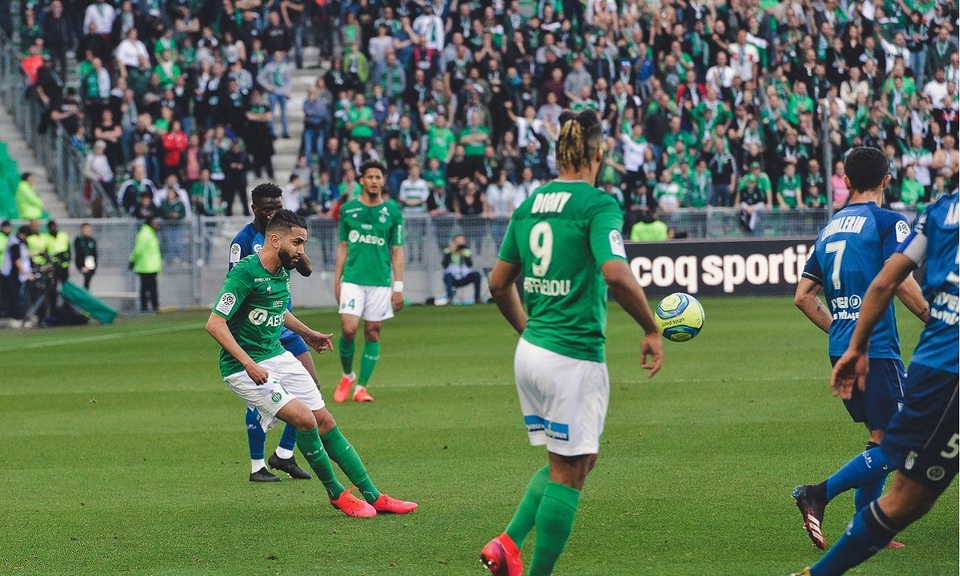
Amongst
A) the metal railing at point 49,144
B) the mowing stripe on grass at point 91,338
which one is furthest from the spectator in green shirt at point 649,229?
the metal railing at point 49,144

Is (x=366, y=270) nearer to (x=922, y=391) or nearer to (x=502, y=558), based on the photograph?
(x=502, y=558)

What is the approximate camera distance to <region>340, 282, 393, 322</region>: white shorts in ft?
45.5

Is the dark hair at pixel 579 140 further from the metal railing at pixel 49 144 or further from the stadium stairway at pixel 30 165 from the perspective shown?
the stadium stairway at pixel 30 165

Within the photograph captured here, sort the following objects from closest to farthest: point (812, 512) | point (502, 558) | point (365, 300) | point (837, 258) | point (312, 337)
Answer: point (502, 558)
point (812, 512)
point (837, 258)
point (312, 337)
point (365, 300)

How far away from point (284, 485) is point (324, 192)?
63.0ft

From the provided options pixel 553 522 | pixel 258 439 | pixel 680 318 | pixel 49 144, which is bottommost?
pixel 49 144

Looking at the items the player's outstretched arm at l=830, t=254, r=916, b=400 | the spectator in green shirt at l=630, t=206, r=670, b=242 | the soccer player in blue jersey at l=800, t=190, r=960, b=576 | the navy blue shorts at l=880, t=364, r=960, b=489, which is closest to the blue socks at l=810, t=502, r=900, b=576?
the soccer player in blue jersey at l=800, t=190, r=960, b=576

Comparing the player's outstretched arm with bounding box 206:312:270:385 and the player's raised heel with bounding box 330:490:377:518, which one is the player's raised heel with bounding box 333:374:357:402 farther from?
the player's outstretched arm with bounding box 206:312:270:385

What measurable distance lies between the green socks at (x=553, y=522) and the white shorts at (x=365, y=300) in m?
7.93

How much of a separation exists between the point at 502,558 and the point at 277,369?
288cm

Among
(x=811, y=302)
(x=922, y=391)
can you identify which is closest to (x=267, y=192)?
(x=811, y=302)

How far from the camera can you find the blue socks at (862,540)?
563cm

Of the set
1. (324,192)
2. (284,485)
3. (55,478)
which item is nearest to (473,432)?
(284,485)

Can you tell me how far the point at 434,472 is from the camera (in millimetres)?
9836
